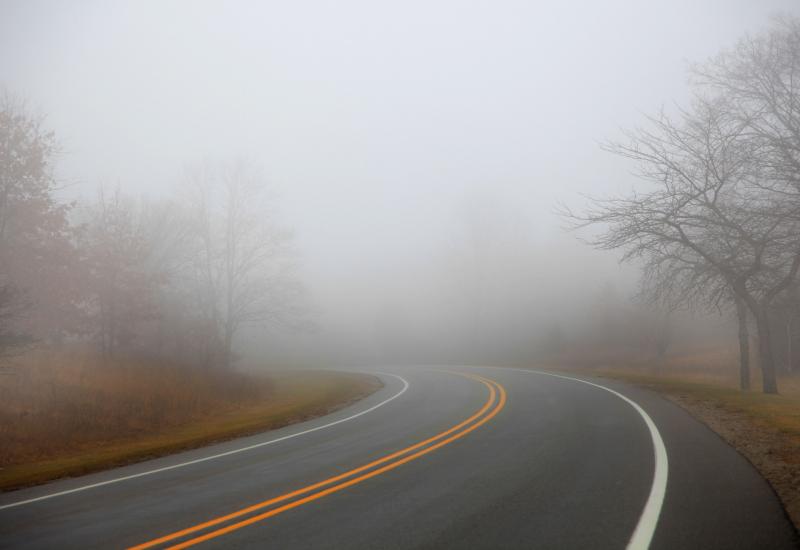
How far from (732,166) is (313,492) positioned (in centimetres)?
1495

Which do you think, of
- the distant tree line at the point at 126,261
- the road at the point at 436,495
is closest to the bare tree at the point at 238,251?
the distant tree line at the point at 126,261

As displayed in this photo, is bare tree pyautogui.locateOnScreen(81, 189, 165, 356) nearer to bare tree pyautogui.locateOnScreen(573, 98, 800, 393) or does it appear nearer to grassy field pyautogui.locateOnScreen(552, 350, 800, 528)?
bare tree pyautogui.locateOnScreen(573, 98, 800, 393)

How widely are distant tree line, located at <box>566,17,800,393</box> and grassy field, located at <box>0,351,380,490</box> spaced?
40.2 feet

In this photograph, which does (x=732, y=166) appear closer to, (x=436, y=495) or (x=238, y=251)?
(x=436, y=495)

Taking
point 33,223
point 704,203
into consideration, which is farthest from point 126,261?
point 704,203

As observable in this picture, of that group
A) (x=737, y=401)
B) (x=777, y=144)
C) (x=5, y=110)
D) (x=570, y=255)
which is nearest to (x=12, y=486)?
(x=5, y=110)

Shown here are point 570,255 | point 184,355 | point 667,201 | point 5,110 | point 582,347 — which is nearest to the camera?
point 667,201

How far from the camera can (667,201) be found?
15430 mm

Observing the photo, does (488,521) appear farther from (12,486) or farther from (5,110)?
(5,110)

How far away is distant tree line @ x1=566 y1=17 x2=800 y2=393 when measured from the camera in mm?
13070

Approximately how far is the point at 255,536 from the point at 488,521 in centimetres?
244

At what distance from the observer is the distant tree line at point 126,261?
1802cm

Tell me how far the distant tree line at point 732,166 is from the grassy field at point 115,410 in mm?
12242

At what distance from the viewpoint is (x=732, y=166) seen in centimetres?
1423
